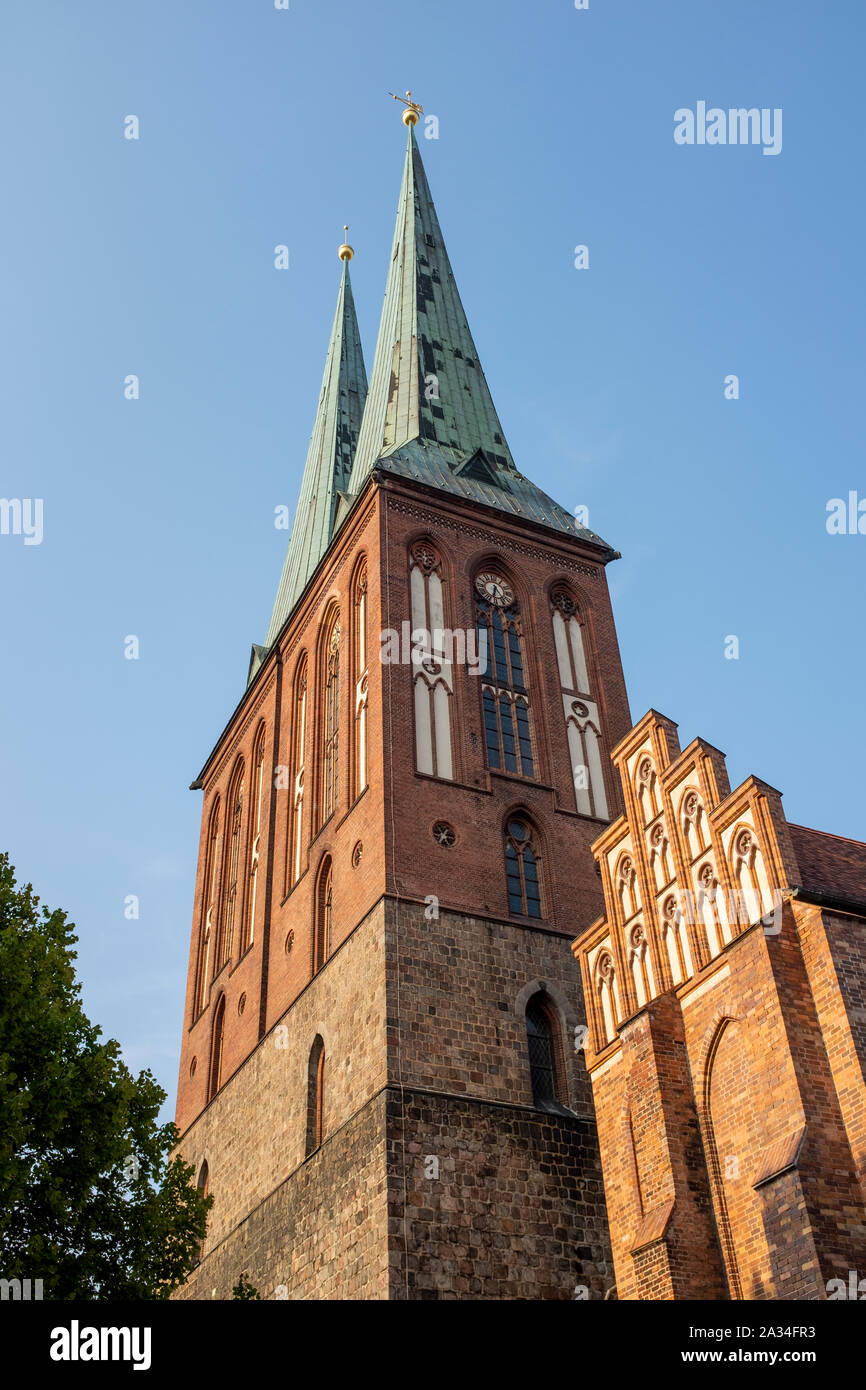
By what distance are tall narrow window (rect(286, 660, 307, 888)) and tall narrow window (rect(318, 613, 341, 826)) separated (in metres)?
1.15

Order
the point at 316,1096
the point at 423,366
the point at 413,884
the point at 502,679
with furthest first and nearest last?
the point at 423,366 < the point at 502,679 < the point at 316,1096 < the point at 413,884

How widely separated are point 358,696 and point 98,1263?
1396 cm

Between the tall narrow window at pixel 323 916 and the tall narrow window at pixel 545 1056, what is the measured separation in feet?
14.3

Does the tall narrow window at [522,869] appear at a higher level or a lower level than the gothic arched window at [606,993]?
higher

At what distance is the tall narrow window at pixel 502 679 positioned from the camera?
88.1 ft

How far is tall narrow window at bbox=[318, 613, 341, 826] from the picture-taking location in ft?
91.9

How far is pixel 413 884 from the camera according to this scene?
2336 centimetres

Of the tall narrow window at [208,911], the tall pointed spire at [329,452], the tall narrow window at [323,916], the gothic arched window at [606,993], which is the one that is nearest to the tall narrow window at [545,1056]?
the gothic arched window at [606,993]

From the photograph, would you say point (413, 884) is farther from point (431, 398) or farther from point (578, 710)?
point (431, 398)

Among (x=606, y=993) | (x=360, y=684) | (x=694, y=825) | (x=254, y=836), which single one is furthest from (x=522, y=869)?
(x=254, y=836)

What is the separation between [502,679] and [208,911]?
36.6ft

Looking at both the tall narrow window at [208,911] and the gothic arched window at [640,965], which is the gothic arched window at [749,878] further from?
the tall narrow window at [208,911]

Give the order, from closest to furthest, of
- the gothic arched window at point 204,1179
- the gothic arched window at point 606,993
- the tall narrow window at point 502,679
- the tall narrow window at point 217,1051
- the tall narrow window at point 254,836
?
1. the gothic arched window at point 606,993
2. the tall narrow window at point 502,679
3. the gothic arched window at point 204,1179
4. the tall narrow window at point 217,1051
5. the tall narrow window at point 254,836

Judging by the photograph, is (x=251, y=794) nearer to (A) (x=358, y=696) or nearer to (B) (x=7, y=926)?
(A) (x=358, y=696)
